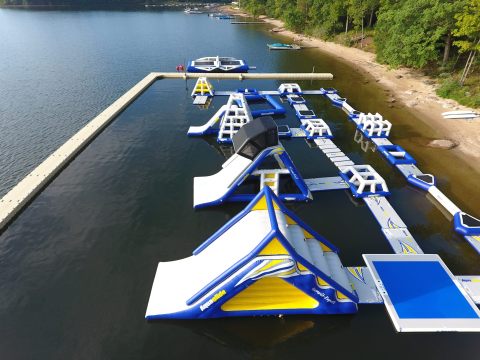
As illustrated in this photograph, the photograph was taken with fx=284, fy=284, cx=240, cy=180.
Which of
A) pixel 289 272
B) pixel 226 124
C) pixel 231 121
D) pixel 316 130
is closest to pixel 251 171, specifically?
pixel 289 272

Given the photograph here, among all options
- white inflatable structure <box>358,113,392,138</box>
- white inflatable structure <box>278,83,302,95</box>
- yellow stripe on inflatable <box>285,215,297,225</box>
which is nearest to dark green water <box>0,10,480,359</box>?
white inflatable structure <box>358,113,392,138</box>

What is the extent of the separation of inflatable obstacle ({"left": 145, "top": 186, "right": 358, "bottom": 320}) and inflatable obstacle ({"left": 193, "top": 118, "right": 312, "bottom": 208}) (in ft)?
18.4

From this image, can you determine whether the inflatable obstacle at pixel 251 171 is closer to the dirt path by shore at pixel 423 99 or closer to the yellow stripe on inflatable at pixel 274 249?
the yellow stripe on inflatable at pixel 274 249

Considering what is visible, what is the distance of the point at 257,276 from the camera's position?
12.4 metres

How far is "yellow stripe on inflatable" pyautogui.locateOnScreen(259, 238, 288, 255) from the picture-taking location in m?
12.2

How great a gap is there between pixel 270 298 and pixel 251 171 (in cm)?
931

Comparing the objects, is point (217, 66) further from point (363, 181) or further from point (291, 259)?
point (291, 259)

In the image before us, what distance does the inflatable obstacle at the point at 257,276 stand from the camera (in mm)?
12359

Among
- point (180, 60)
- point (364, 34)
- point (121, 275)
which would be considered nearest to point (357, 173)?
point (121, 275)

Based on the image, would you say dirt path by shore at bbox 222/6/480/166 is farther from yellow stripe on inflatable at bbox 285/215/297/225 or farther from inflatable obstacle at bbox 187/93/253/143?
yellow stripe on inflatable at bbox 285/215/297/225

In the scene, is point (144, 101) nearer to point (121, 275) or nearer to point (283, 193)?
point (283, 193)

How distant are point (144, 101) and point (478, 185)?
39630 millimetres

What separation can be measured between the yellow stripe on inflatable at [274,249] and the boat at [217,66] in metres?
47.6

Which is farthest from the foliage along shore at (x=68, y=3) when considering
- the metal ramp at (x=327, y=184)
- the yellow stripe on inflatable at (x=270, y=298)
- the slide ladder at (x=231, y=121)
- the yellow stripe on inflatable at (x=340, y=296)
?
the yellow stripe on inflatable at (x=340, y=296)
